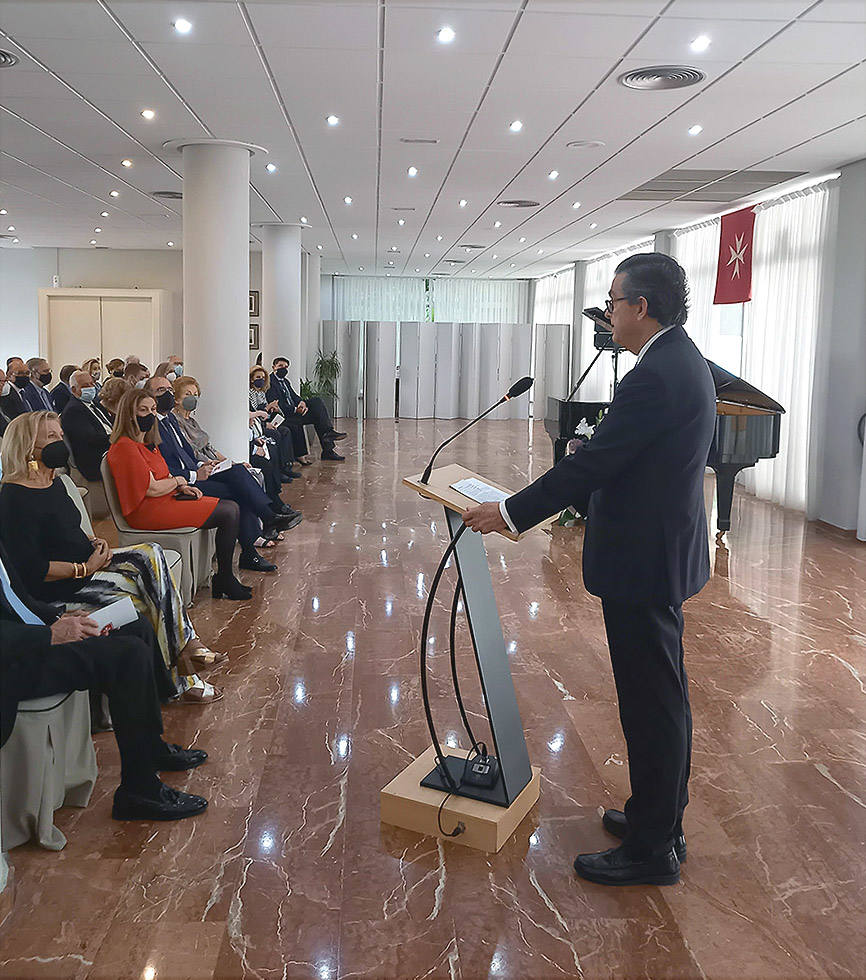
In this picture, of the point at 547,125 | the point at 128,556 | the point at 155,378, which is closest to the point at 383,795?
the point at 128,556

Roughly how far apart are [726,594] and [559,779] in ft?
10.6

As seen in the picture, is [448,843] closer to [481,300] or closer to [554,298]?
[554,298]

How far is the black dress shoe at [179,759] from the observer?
3695 millimetres

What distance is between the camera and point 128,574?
164 inches

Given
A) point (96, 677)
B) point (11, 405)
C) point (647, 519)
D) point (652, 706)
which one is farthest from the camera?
point (11, 405)

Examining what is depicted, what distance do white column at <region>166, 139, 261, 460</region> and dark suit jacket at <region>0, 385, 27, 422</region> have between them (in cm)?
209

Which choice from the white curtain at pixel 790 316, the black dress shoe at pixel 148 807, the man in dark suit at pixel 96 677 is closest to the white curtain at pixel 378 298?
the white curtain at pixel 790 316

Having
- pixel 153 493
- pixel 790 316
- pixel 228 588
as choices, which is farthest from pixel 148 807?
pixel 790 316

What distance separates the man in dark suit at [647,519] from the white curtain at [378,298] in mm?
22184

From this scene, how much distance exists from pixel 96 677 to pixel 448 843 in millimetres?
1314

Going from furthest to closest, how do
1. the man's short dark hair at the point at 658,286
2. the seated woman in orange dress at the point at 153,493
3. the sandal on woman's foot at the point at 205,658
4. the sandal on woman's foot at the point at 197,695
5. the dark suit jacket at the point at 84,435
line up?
1. the dark suit jacket at the point at 84,435
2. the seated woman in orange dress at the point at 153,493
3. the sandal on woman's foot at the point at 205,658
4. the sandal on woman's foot at the point at 197,695
5. the man's short dark hair at the point at 658,286

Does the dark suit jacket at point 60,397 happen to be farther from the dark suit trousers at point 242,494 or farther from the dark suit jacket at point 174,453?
the dark suit trousers at point 242,494

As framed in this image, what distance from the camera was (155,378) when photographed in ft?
22.7

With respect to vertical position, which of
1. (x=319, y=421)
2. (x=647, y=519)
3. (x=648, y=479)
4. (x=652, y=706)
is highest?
(x=648, y=479)
